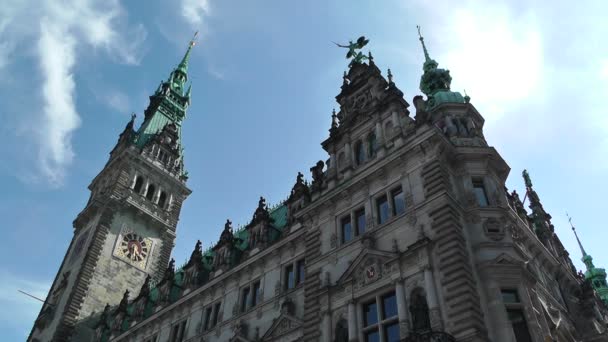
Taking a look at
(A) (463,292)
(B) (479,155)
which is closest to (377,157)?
(B) (479,155)

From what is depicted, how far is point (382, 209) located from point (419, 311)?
22.0 ft

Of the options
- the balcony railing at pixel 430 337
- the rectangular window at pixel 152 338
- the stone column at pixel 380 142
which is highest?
the stone column at pixel 380 142

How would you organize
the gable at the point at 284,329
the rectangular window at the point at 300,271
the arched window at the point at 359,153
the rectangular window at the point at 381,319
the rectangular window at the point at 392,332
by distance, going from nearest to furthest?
the rectangular window at the point at 392,332
the rectangular window at the point at 381,319
the gable at the point at 284,329
the rectangular window at the point at 300,271
the arched window at the point at 359,153

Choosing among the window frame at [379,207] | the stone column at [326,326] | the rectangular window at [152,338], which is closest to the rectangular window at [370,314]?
the stone column at [326,326]

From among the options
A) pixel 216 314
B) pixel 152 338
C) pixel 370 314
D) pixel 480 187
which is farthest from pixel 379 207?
pixel 152 338

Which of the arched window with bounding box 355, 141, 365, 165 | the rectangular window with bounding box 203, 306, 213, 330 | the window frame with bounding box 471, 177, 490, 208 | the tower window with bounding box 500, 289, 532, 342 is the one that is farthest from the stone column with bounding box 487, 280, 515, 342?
the rectangular window with bounding box 203, 306, 213, 330

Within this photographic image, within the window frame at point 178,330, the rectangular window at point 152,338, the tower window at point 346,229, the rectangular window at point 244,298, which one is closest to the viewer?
the tower window at point 346,229

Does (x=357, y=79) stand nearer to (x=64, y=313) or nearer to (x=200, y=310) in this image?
(x=200, y=310)

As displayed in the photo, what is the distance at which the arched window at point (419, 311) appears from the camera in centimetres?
2007

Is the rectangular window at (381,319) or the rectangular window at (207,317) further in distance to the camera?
the rectangular window at (207,317)

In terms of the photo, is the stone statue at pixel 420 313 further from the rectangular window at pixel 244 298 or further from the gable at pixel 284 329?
the rectangular window at pixel 244 298

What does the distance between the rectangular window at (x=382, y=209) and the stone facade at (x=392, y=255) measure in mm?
71

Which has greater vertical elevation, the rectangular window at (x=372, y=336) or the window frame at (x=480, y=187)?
the window frame at (x=480, y=187)

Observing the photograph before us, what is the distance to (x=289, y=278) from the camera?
30578mm
